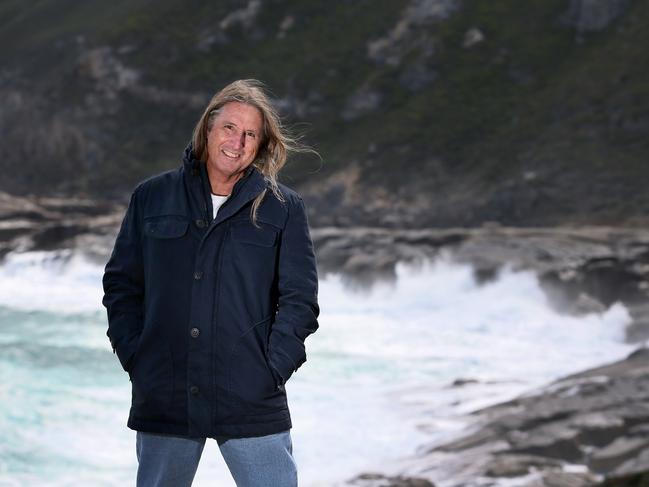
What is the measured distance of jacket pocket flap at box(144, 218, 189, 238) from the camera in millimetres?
4512

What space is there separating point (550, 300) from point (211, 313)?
3087cm

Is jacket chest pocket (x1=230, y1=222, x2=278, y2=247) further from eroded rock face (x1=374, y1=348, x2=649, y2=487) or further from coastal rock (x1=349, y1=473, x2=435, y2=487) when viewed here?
coastal rock (x1=349, y1=473, x2=435, y2=487)

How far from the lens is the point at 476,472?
14141 millimetres

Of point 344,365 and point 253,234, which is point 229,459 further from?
point 344,365

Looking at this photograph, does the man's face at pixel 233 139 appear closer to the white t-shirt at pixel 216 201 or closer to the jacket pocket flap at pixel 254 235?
the white t-shirt at pixel 216 201

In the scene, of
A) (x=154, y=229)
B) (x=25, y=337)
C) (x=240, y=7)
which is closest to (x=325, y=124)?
(x=240, y=7)

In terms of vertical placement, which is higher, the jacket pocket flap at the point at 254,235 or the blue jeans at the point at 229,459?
the jacket pocket flap at the point at 254,235

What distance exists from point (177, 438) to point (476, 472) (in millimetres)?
10085

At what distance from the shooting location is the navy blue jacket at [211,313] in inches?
175

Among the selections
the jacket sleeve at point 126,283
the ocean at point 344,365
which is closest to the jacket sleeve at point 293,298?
the jacket sleeve at point 126,283

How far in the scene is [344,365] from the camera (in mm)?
27016

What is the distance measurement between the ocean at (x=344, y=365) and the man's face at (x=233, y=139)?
36.5 ft

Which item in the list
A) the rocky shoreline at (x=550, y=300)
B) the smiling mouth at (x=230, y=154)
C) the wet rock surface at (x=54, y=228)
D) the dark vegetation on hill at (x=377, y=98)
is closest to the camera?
the smiling mouth at (x=230, y=154)

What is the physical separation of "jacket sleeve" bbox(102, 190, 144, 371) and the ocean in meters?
11.1
